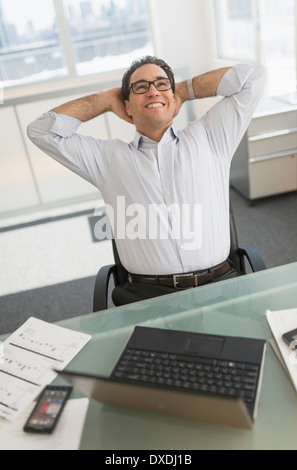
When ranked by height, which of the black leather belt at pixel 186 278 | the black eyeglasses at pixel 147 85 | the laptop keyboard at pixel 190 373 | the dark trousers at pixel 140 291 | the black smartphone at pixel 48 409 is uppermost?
the black eyeglasses at pixel 147 85

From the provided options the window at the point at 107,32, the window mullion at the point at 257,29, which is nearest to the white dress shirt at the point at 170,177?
the window mullion at the point at 257,29

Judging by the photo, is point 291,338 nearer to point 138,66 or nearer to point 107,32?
point 138,66

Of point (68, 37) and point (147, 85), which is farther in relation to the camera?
point (68, 37)

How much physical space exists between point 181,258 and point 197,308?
425 millimetres

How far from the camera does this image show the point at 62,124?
5.66ft

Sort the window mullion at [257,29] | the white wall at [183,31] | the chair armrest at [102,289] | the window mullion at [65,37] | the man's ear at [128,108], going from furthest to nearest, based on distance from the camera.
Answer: the white wall at [183,31] < the window mullion at [65,37] < the window mullion at [257,29] < the man's ear at [128,108] < the chair armrest at [102,289]

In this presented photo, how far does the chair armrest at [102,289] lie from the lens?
5.10ft

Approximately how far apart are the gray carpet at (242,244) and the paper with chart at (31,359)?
1.26 metres

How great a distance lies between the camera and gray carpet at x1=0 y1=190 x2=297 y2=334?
8.73ft

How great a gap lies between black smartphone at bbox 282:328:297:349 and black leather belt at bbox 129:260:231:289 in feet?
2.05

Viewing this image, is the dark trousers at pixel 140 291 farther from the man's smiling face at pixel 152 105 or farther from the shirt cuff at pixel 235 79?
the shirt cuff at pixel 235 79

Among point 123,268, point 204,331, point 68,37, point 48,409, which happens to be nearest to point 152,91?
point 123,268

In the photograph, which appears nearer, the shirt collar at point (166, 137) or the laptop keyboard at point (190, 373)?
the laptop keyboard at point (190, 373)

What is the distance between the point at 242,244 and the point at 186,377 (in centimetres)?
222
